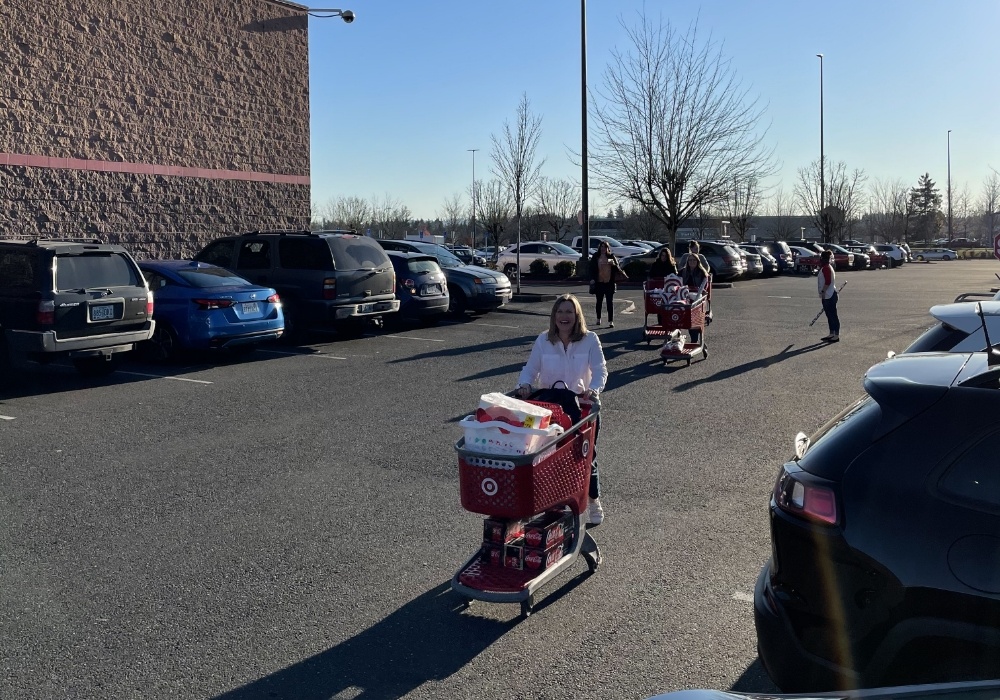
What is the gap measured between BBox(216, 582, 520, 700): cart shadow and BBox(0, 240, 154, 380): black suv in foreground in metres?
8.46

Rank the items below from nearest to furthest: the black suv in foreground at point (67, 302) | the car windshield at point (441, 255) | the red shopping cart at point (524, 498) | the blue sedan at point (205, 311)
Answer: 1. the red shopping cart at point (524, 498)
2. the black suv in foreground at point (67, 302)
3. the blue sedan at point (205, 311)
4. the car windshield at point (441, 255)

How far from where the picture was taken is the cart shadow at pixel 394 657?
415cm

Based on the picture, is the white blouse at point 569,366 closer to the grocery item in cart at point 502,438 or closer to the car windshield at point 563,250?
the grocery item in cart at point 502,438

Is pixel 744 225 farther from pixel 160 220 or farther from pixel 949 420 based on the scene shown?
pixel 949 420

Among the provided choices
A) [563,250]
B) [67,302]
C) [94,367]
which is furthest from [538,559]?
[563,250]

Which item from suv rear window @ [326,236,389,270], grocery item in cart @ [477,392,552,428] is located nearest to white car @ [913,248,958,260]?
suv rear window @ [326,236,389,270]

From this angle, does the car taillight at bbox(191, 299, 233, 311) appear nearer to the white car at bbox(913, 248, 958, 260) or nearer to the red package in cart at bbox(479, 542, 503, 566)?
the red package in cart at bbox(479, 542, 503, 566)

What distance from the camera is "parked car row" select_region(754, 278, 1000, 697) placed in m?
3.08

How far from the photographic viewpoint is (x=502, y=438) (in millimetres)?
4871

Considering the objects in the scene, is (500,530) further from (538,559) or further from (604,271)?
(604,271)

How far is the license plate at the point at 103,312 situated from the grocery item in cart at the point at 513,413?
8.84 m

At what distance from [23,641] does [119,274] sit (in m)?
8.89

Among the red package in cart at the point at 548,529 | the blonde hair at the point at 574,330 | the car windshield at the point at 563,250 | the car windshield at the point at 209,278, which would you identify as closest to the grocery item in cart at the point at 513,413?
the red package in cart at the point at 548,529

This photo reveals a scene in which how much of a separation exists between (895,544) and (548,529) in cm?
222
